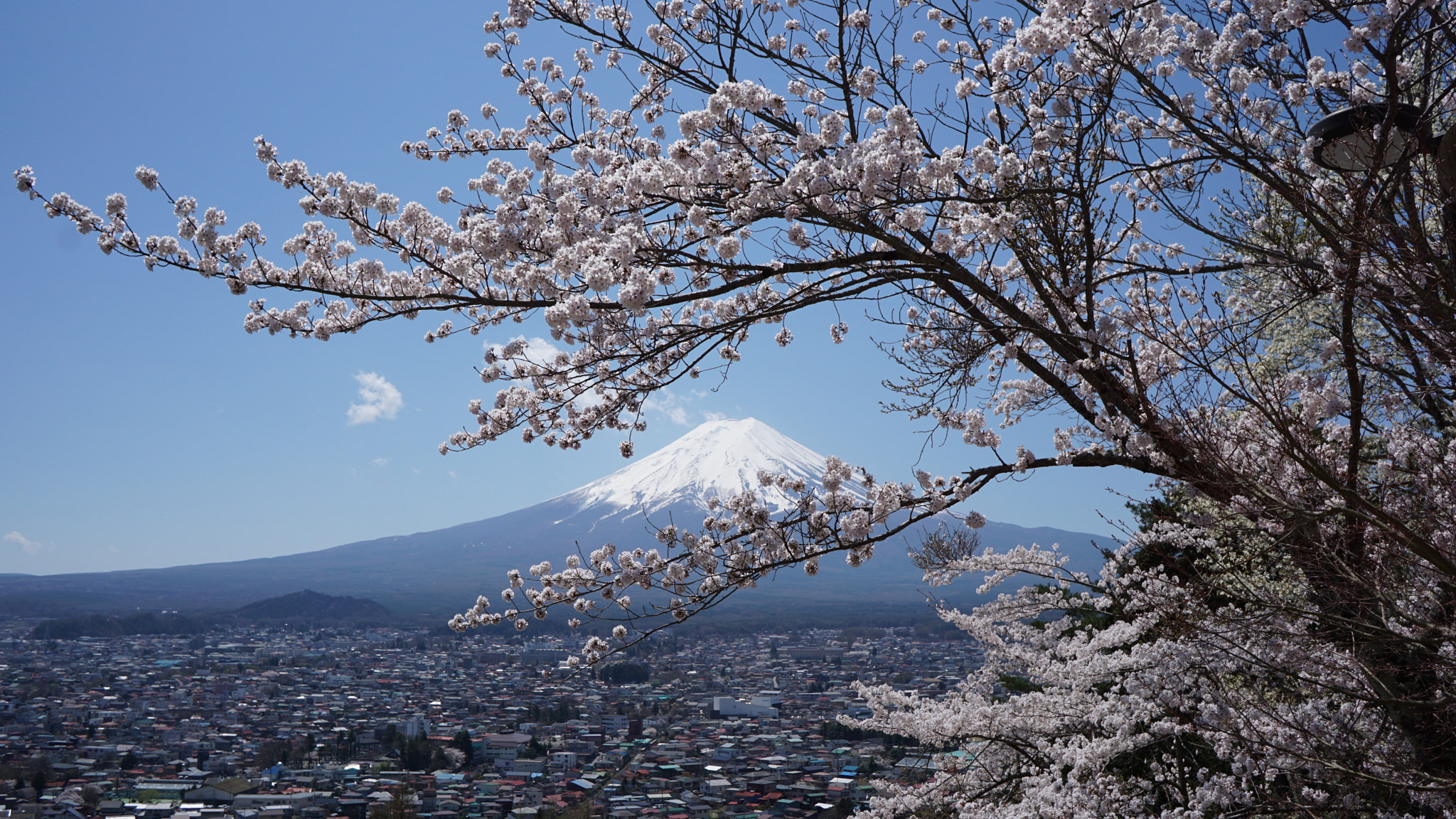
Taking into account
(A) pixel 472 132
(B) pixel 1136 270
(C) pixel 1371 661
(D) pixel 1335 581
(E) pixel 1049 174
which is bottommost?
(C) pixel 1371 661

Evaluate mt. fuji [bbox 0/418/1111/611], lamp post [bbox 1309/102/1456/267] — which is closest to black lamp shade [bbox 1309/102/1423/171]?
lamp post [bbox 1309/102/1456/267]

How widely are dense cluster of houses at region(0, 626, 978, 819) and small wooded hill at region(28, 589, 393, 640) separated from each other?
852 cm

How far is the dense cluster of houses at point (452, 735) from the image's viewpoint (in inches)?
599

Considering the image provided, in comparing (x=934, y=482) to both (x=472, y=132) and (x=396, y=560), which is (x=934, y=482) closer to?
(x=472, y=132)

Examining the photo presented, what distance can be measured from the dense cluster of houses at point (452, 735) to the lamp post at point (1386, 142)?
179 inches

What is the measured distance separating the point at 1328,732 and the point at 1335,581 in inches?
28.9

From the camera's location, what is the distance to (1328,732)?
3.82m

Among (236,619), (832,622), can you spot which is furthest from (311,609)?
(832,622)

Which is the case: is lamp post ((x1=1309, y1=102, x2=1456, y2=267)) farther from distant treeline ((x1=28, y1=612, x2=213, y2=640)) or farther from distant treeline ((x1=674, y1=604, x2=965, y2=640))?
distant treeline ((x1=28, y1=612, x2=213, y2=640))

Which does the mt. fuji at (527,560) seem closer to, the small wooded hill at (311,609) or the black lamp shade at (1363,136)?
the small wooded hill at (311,609)

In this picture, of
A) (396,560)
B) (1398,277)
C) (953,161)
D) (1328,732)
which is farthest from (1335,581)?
(396,560)

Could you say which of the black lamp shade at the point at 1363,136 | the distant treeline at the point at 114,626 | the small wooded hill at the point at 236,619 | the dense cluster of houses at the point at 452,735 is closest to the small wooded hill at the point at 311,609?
the small wooded hill at the point at 236,619

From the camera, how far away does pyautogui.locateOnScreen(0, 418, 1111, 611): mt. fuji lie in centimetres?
6138

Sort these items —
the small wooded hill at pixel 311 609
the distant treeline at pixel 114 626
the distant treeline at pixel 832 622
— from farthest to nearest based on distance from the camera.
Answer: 1. the small wooded hill at pixel 311 609
2. the distant treeline at pixel 114 626
3. the distant treeline at pixel 832 622
